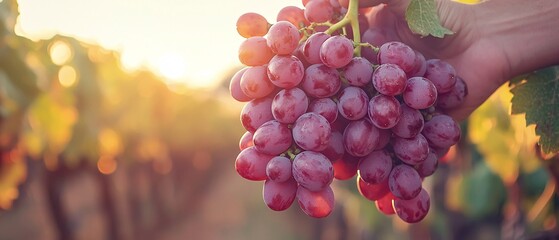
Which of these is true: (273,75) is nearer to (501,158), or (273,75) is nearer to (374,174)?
(374,174)

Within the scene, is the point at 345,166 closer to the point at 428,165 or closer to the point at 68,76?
the point at 428,165

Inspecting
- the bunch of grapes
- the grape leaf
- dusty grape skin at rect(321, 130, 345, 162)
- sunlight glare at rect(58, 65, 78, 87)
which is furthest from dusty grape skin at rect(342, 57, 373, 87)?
sunlight glare at rect(58, 65, 78, 87)

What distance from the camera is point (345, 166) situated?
1055mm

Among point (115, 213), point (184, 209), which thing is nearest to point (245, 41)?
point (115, 213)

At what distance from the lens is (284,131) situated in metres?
0.92

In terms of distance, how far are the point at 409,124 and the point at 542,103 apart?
1.61 ft

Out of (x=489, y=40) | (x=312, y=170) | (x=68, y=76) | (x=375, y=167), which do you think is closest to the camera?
(x=312, y=170)

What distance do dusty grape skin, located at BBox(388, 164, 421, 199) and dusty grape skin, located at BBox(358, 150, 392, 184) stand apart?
0.8 inches

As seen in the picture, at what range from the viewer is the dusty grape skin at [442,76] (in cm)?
103

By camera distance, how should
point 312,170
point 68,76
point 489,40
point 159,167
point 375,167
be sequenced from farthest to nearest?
point 159,167
point 68,76
point 489,40
point 375,167
point 312,170

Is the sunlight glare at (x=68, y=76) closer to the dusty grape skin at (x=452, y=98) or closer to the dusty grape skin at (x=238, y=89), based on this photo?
the dusty grape skin at (x=238, y=89)

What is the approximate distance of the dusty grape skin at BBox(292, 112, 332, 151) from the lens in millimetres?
875

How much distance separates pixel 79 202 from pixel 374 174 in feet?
39.2

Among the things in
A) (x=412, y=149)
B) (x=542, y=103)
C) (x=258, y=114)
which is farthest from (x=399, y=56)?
(x=542, y=103)
